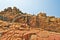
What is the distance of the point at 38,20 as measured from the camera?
29.4 m

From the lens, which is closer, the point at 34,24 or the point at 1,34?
the point at 1,34

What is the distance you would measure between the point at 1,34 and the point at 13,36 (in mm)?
1943

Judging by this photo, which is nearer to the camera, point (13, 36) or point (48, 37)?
point (48, 37)

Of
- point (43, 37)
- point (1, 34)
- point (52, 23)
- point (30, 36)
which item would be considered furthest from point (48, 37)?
point (52, 23)

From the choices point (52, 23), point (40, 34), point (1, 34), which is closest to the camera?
point (40, 34)

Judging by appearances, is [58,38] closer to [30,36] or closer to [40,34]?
[40,34]

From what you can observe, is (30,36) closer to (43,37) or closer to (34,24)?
(43,37)

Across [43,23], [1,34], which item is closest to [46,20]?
[43,23]

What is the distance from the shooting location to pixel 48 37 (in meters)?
13.6

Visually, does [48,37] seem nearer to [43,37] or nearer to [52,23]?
[43,37]

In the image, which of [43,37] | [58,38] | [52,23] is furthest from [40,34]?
[52,23]

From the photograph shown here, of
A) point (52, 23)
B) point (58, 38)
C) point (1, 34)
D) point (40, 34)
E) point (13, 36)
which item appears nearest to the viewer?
point (58, 38)

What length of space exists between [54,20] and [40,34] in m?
15.0

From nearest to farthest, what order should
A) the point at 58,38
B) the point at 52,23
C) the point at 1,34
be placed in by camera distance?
the point at 58,38, the point at 1,34, the point at 52,23
